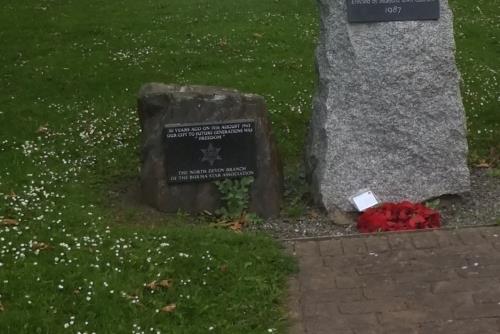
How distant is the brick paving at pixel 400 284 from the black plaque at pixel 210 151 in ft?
3.46

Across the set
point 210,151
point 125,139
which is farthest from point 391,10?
point 125,139

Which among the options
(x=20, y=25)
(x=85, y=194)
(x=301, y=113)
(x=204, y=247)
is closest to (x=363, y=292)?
(x=204, y=247)

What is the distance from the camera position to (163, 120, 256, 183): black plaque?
6.63 m

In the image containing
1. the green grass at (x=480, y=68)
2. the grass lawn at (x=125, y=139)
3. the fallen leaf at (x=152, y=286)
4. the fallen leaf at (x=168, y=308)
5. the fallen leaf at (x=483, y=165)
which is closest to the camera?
the fallen leaf at (x=168, y=308)

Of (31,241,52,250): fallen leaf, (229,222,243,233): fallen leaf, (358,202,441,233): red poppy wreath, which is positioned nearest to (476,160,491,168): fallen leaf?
(358,202,441,233): red poppy wreath

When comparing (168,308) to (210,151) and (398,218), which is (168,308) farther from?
(398,218)

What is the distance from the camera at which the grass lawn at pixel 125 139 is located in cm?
497

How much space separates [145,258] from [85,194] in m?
1.69

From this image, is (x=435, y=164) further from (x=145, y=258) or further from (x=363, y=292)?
(x=145, y=258)

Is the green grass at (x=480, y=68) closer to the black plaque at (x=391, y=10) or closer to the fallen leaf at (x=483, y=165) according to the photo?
the fallen leaf at (x=483, y=165)

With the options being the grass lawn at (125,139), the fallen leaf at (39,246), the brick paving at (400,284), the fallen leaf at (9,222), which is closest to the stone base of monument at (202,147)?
the grass lawn at (125,139)

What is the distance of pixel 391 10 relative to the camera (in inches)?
255

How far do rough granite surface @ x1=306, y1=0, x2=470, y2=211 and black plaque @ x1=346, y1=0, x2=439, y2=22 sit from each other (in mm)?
50

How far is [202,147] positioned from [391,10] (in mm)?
1900
